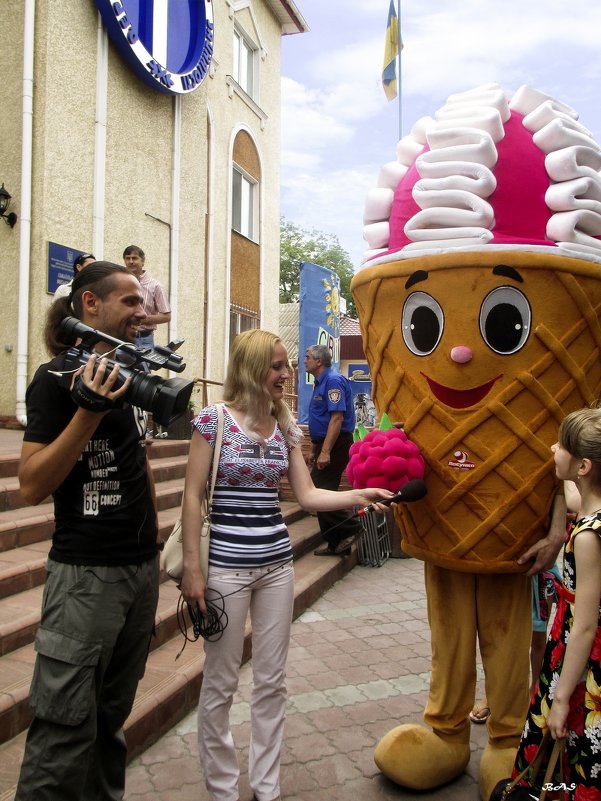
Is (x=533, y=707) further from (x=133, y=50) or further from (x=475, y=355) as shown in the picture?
(x=133, y=50)

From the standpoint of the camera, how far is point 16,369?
A: 23.0 ft

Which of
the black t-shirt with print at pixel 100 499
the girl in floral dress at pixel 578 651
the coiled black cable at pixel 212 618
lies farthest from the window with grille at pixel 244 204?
the girl in floral dress at pixel 578 651

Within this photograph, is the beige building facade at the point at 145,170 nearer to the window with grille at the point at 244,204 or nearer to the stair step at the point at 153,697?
the window with grille at the point at 244,204

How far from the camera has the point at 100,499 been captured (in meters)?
2.03

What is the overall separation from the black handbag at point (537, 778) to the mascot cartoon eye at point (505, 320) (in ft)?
4.37

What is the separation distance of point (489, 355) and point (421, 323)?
1.02 feet

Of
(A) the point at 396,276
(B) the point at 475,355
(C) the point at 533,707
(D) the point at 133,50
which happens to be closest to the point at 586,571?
(C) the point at 533,707

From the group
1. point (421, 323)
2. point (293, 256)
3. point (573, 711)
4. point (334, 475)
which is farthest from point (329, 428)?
point (293, 256)

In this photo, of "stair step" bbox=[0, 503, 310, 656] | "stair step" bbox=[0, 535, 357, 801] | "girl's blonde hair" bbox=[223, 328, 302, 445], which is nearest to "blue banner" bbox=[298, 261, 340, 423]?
"stair step" bbox=[0, 503, 310, 656]

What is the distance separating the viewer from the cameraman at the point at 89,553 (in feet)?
6.06

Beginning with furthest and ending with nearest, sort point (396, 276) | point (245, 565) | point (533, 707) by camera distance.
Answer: point (396, 276)
point (245, 565)
point (533, 707)

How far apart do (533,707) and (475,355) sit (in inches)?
48.6

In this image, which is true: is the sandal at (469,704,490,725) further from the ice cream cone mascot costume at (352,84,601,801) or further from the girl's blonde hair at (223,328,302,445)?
the girl's blonde hair at (223,328,302,445)

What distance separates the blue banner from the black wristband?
6.89 meters
